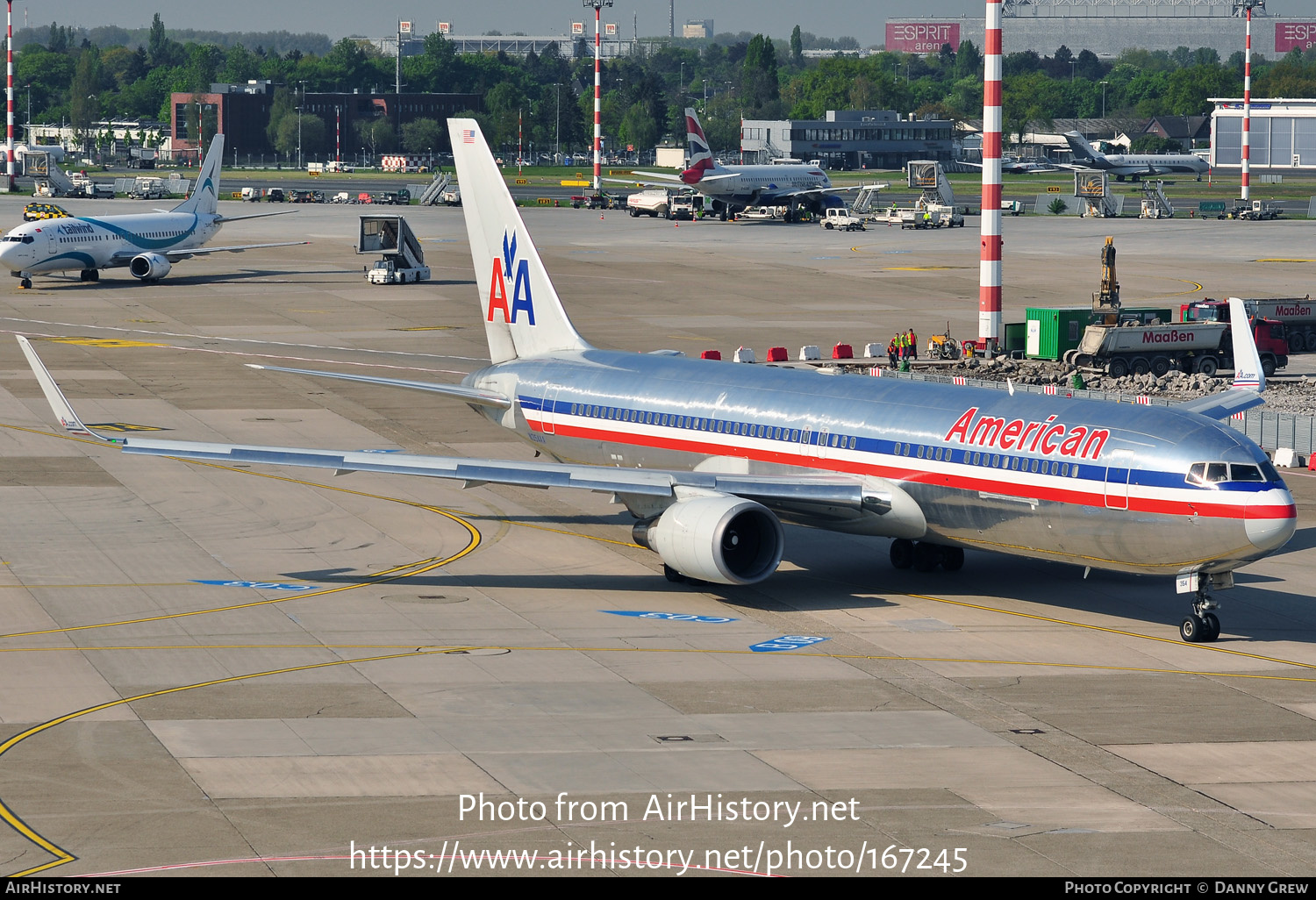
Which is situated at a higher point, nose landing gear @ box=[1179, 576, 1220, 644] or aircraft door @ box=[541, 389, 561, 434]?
aircraft door @ box=[541, 389, 561, 434]

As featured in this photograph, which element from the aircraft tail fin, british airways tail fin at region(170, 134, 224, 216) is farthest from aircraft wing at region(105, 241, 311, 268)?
the aircraft tail fin

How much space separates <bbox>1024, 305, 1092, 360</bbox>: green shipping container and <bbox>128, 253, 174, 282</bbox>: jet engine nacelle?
58.9m

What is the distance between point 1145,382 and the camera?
Result: 2522 inches

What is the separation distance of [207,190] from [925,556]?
270 ft

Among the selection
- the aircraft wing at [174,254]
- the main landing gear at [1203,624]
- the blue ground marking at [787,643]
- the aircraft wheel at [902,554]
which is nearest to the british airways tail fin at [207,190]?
the aircraft wing at [174,254]

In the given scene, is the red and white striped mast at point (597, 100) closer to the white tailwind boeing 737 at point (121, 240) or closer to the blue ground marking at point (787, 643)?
the white tailwind boeing 737 at point (121, 240)

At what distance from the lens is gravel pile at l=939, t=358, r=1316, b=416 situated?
60281 millimetres

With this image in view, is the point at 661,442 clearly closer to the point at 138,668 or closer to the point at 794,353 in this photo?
the point at 138,668

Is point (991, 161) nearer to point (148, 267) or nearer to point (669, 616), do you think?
point (669, 616)

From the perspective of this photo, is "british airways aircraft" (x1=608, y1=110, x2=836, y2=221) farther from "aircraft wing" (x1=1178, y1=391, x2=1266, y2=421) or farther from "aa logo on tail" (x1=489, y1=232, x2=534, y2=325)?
"aircraft wing" (x1=1178, y1=391, x2=1266, y2=421)

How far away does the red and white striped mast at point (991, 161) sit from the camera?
65.6 meters

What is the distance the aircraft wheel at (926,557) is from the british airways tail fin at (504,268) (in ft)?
36.5

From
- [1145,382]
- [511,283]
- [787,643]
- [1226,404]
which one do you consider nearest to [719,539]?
[787,643]

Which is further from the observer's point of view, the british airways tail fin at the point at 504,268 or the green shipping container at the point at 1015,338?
the green shipping container at the point at 1015,338
